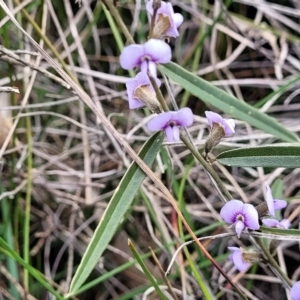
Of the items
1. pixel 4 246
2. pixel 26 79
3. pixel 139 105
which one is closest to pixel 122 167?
pixel 26 79

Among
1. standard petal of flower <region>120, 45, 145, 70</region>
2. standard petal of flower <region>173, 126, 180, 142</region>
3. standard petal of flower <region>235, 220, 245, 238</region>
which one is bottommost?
standard petal of flower <region>235, 220, 245, 238</region>

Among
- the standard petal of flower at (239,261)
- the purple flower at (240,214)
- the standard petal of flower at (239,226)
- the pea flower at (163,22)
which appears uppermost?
the pea flower at (163,22)

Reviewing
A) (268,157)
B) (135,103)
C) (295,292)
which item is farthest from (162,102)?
(295,292)

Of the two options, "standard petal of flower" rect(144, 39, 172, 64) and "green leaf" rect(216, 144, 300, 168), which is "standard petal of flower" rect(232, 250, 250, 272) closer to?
"green leaf" rect(216, 144, 300, 168)

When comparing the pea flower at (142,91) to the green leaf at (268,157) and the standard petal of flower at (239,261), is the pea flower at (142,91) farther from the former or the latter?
the standard petal of flower at (239,261)

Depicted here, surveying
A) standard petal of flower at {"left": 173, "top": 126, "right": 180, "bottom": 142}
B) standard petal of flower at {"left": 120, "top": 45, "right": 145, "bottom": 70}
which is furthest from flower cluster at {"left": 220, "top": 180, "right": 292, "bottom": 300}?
standard petal of flower at {"left": 120, "top": 45, "right": 145, "bottom": 70}

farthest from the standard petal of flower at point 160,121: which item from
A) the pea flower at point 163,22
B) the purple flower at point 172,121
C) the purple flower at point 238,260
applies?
the purple flower at point 238,260
